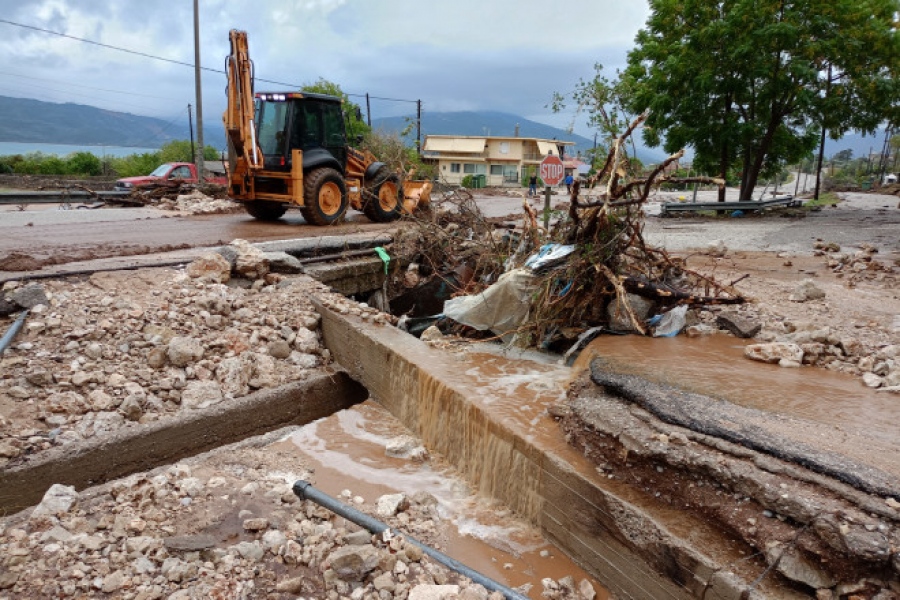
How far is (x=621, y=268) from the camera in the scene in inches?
248

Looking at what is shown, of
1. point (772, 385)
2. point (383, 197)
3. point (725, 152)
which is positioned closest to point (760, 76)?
point (725, 152)

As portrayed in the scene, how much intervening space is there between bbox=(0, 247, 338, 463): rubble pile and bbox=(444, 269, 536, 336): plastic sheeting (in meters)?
1.81

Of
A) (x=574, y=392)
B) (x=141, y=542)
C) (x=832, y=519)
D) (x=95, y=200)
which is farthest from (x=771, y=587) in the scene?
(x=95, y=200)

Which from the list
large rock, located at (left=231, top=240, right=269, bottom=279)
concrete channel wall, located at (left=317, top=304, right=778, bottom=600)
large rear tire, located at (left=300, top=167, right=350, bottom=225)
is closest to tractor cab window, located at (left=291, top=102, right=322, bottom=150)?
large rear tire, located at (left=300, top=167, right=350, bottom=225)

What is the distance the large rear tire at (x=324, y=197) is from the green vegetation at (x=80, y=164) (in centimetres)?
2214

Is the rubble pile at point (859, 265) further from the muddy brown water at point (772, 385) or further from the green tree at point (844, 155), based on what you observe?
the green tree at point (844, 155)

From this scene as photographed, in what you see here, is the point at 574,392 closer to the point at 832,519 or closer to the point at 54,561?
the point at 832,519

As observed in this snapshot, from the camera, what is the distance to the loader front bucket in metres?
12.7

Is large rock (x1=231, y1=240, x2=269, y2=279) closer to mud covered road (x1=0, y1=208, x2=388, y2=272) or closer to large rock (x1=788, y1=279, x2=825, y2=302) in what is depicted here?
mud covered road (x1=0, y1=208, x2=388, y2=272)

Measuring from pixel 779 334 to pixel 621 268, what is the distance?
166 cm

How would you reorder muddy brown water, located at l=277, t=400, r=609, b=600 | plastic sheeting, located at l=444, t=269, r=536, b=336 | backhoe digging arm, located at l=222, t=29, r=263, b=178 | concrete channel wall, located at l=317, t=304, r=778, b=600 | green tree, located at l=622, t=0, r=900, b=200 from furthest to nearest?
green tree, located at l=622, t=0, r=900, b=200, backhoe digging arm, located at l=222, t=29, r=263, b=178, plastic sheeting, located at l=444, t=269, r=536, b=336, muddy brown water, located at l=277, t=400, r=609, b=600, concrete channel wall, located at l=317, t=304, r=778, b=600

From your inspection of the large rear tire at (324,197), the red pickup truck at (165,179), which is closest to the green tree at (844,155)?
the red pickup truck at (165,179)

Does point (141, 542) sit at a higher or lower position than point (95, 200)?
lower

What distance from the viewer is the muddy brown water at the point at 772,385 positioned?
3473 mm
